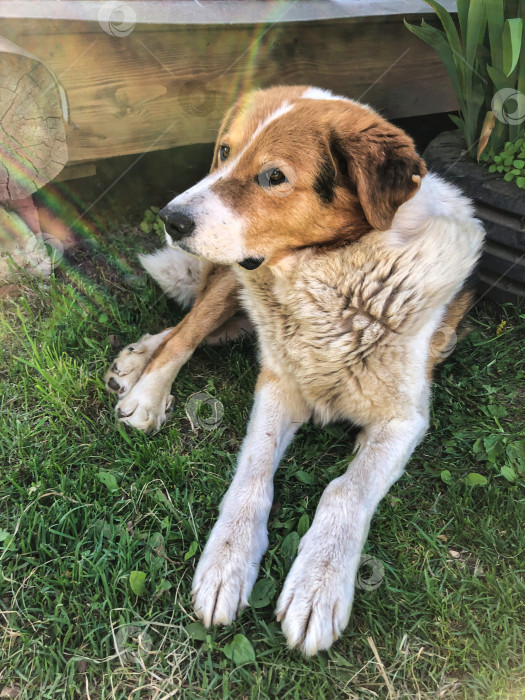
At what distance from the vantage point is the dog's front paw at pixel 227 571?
5.72 ft

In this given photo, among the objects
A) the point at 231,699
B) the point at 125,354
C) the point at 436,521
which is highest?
the point at 125,354

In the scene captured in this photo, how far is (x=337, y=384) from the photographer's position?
233cm

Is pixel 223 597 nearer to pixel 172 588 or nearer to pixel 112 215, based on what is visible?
pixel 172 588

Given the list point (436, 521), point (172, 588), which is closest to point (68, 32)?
point (172, 588)

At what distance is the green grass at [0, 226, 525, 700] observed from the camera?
1.64 metres

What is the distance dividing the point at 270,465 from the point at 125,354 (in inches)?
41.8

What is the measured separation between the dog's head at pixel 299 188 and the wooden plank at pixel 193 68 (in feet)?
4.90

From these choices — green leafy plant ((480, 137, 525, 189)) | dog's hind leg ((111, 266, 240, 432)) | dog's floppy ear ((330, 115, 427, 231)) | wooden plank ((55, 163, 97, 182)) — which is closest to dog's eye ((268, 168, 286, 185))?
dog's floppy ear ((330, 115, 427, 231))

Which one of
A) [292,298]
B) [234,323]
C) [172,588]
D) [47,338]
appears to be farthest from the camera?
[234,323]

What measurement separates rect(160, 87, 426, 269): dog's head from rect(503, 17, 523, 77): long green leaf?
33.6 inches

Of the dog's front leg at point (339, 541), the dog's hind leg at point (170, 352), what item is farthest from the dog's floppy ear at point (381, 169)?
the dog's hind leg at point (170, 352)

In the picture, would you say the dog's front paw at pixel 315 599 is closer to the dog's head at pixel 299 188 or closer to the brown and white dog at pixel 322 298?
the brown and white dog at pixel 322 298

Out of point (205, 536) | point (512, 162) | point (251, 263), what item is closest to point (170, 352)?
point (251, 263)

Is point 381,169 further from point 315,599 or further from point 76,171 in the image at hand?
point 76,171
